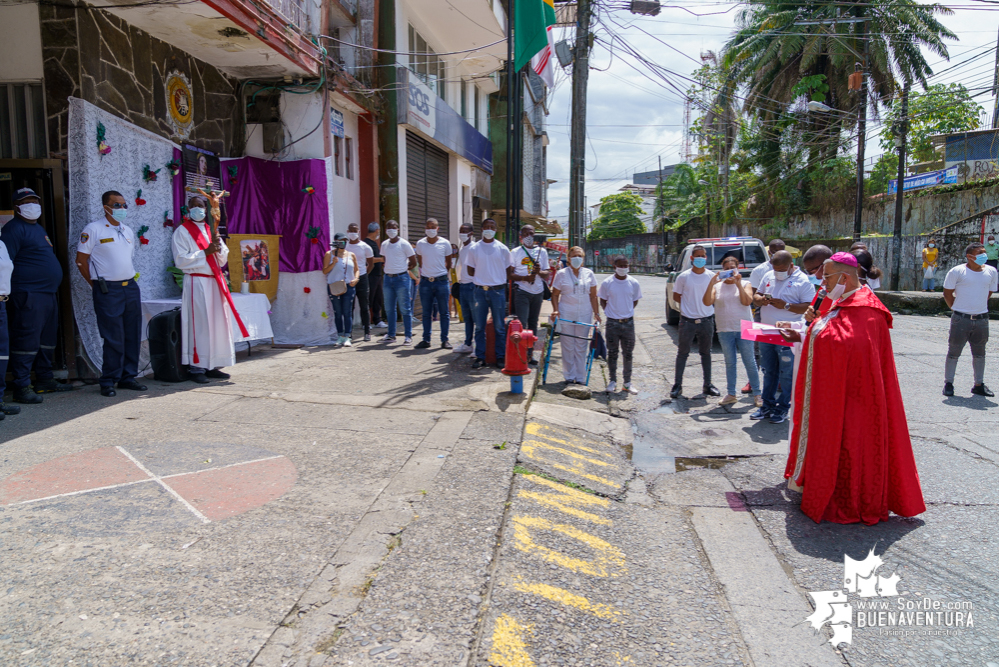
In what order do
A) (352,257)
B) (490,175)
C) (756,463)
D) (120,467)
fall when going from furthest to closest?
(490,175), (352,257), (756,463), (120,467)

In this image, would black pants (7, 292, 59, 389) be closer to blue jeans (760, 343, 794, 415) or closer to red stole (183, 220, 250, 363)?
red stole (183, 220, 250, 363)

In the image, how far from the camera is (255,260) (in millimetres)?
10109

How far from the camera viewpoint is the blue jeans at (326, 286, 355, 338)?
10.1m

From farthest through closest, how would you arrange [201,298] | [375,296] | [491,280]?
[375,296]
[491,280]
[201,298]

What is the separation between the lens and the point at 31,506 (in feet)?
12.4

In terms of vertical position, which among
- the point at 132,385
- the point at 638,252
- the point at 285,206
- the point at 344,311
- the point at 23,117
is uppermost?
the point at 23,117

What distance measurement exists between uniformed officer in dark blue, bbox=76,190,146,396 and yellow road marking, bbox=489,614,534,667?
5.14 metres

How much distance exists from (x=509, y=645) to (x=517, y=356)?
405 centimetres

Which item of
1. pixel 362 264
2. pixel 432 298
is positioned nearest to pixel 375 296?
pixel 362 264

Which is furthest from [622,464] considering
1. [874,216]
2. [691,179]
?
[691,179]

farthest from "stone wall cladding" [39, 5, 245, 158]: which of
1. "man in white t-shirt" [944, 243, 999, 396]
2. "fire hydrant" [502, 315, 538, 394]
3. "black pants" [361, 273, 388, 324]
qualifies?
"man in white t-shirt" [944, 243, 999, 396]

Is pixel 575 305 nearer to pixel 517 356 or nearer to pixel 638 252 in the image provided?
pixel 517 356

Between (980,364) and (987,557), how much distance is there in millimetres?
5014

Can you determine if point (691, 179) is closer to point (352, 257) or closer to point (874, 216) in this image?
point (874, 216)
